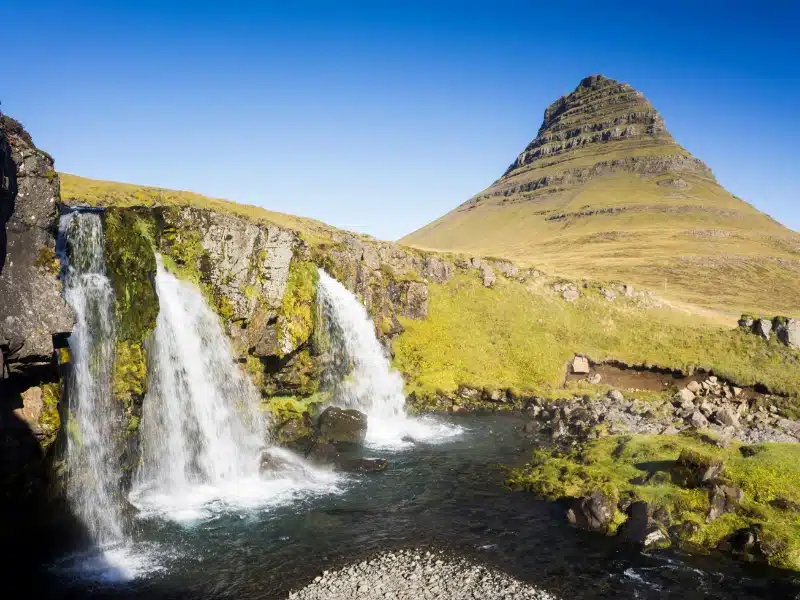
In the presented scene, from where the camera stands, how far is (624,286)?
7606cm

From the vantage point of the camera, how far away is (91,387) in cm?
2595

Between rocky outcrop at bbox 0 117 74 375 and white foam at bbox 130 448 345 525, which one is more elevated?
rocky outcrop at bbox 0 117 74 375

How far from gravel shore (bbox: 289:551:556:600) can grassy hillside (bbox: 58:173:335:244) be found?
42321mm

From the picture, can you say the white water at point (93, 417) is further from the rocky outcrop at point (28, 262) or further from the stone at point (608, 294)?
the stone at point (608, 294)

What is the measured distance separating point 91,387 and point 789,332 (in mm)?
69193

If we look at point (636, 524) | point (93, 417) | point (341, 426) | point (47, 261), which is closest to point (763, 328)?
point (636, 524)

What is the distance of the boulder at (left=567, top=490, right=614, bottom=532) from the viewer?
25659 millimetres

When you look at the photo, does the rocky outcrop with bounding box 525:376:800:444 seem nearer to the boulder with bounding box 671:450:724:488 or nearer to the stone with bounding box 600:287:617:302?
the boulder with bounding box 671:450:724:488

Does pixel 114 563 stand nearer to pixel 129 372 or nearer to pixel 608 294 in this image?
pixel 129 372

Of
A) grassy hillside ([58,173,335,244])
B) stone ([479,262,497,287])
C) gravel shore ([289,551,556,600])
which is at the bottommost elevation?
gravel shore ([289,551,556,600])

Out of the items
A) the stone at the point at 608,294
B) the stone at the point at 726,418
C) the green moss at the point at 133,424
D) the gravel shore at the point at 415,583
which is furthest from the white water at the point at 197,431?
the stone at the point at 608,294

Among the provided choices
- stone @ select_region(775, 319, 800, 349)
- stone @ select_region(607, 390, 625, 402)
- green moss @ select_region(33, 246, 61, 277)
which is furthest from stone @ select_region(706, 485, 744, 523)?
stone @ select_region(775, 319, 800, 349)

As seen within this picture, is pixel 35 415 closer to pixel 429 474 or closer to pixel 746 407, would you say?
pixel 429 474

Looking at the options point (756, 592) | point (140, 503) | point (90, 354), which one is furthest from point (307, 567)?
point (756, 592)
